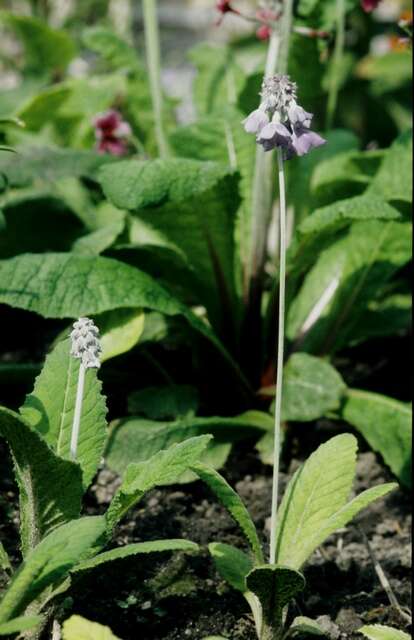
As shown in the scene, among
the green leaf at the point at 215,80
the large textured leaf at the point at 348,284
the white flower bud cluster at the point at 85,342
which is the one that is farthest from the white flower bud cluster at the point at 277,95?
the green leaf at the point at 215,80

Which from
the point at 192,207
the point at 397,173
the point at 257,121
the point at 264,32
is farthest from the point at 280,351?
the point at 264,32

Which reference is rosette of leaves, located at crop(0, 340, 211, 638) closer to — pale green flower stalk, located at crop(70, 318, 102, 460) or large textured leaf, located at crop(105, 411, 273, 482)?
pale green flower stalk, located at crop(70, 318, 102, 460)

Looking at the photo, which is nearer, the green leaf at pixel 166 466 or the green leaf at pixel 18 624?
the green leaf at pixel 18 624

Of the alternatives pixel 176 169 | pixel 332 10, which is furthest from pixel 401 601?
pixel 332 10

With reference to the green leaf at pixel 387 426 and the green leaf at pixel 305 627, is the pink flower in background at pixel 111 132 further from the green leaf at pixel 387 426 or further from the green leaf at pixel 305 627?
the green leaf at pixel 305 627

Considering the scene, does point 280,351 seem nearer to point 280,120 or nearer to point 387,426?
point 280,120

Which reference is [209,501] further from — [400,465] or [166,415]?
[400,465]

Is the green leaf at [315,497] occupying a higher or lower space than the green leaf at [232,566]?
higher
